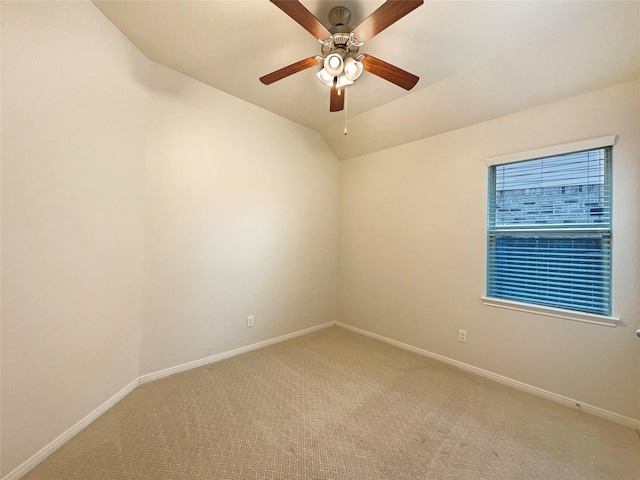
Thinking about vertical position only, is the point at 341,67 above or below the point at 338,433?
above

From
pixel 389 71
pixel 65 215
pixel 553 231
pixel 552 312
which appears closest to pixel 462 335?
pixel 552 312

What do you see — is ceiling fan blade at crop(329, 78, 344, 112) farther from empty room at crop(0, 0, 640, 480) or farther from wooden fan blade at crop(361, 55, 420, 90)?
wooden fan blade at crop(361, 55, 420, 90)

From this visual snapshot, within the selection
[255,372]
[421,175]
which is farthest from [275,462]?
[421,175]

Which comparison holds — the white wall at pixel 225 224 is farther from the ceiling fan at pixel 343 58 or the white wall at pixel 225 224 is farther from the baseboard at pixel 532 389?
the baseboard at pixel 532 389

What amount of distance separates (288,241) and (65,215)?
6.87 ft

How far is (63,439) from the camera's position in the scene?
156cm

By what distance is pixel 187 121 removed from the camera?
2438mm

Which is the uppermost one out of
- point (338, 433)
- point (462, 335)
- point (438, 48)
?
point (438, 48)

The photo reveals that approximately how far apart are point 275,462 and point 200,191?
2.25 metres

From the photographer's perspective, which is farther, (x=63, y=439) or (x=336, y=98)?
(x=336, y=98)

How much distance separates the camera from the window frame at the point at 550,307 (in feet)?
6.37

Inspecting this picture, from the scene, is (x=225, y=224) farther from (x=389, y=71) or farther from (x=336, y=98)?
(x=389, y=71)

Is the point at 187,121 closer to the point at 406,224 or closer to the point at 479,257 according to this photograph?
the point at 406,224

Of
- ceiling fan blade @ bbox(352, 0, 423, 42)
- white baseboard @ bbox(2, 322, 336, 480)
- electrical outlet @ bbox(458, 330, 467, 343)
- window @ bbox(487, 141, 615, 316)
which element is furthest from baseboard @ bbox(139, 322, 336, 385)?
ceiling fan blade @ bbox(352, 0, 423, 42)
